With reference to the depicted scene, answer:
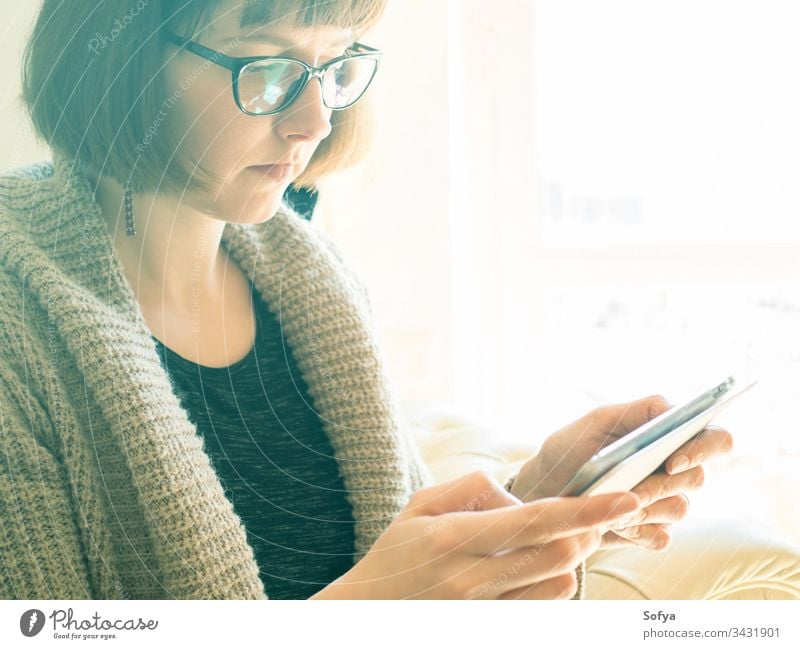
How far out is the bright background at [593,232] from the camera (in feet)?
2.09

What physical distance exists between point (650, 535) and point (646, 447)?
0.16 meters

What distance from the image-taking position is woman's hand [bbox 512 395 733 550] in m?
0.46

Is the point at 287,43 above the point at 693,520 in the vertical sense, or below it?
above

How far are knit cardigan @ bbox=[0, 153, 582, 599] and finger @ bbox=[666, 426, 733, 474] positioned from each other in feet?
0.79

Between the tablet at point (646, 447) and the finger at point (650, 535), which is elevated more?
the tablet at point (646, 447)

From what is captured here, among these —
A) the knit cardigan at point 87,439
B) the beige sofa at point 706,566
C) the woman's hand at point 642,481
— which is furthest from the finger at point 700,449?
the knit cardigan at point 87,439

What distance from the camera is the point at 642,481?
453 millimetres

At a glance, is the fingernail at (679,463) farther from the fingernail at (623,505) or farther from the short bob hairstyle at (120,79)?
the short bob hairstyle at (120,79)

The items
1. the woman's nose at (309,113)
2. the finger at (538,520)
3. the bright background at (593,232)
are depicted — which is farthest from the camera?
the bright background at (593,232)

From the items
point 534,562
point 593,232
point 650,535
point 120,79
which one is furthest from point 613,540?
point 120,79

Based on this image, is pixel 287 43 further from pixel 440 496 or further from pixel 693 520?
pixel 693 520

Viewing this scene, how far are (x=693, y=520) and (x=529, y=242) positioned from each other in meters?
0.24

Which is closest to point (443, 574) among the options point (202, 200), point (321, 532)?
point (321, 532)
